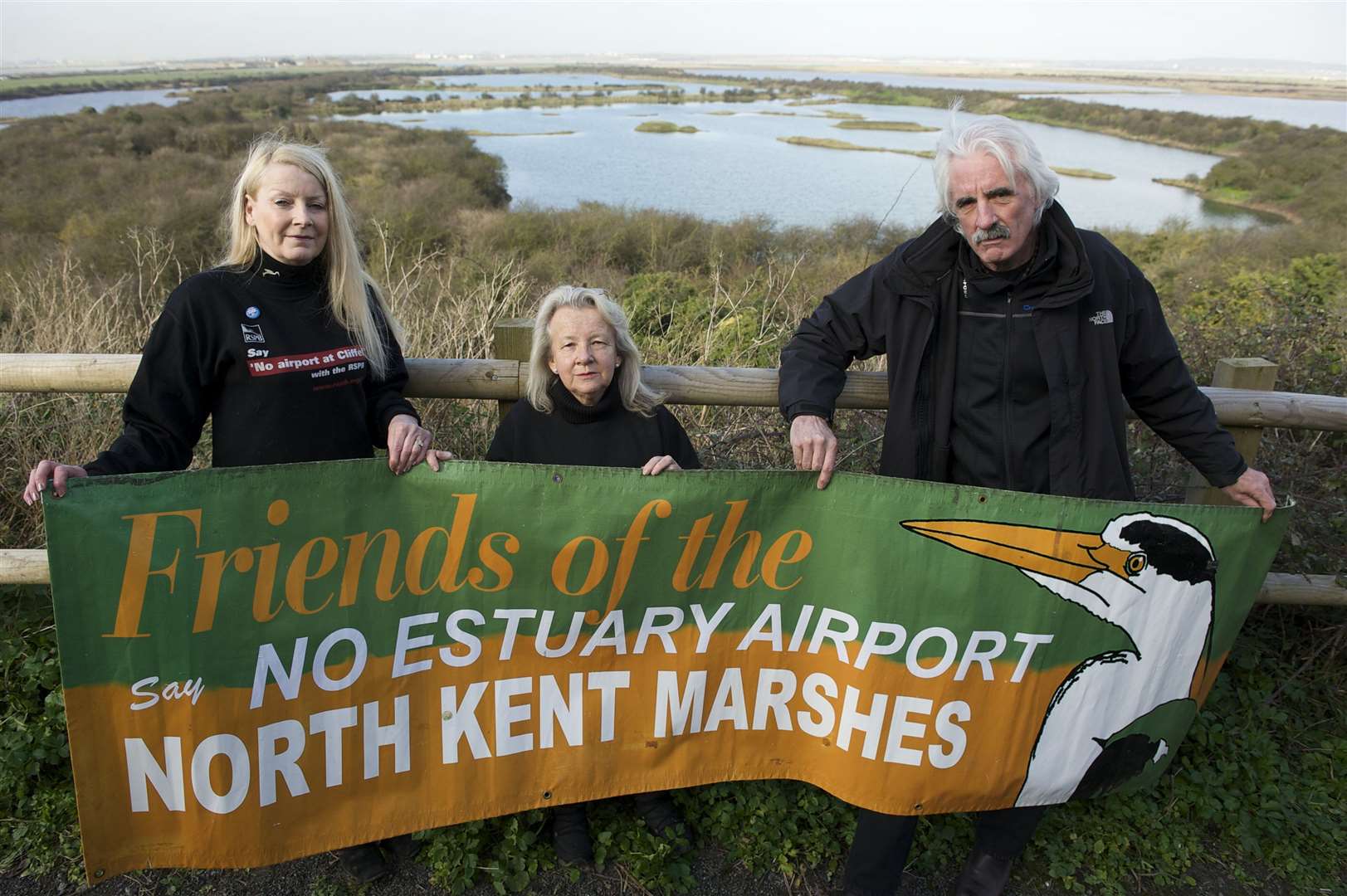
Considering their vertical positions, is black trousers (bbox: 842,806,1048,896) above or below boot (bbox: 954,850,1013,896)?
above

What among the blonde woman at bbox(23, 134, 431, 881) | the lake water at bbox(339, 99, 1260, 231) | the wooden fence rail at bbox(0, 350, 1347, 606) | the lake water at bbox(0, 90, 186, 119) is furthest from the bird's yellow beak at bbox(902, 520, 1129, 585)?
the lake water at bbox(0, 90, 186, 119)

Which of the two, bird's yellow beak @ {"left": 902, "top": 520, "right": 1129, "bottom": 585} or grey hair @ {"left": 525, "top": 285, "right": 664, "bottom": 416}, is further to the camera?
grey hair @ {"left": 525, "top": 285, "right": 664, "bottom": 416}

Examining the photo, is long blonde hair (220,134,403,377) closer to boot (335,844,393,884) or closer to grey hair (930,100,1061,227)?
boot (335,844,393,884)

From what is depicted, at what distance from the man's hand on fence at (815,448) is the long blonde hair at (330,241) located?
1237 mm

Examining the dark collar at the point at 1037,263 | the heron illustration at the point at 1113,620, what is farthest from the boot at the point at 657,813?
the dark collar at the point at 1037,263

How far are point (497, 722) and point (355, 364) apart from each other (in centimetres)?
110

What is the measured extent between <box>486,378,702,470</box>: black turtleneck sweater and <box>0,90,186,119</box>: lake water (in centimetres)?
3806

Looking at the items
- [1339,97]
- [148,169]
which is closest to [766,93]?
[1339,97]

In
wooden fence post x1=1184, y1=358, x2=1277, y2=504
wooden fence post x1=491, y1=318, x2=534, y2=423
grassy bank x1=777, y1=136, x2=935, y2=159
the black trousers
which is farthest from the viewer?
grassy bank x1=777, y1=136, x2=935, y2=159

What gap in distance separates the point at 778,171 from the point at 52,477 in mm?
29321

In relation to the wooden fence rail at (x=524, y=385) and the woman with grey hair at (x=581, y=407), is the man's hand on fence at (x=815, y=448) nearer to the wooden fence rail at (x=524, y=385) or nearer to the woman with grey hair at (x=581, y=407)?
the woman with grey hair at (x=581, y=407)

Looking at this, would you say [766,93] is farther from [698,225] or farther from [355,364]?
[355,364]

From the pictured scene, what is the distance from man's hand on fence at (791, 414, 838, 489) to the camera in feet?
8.13

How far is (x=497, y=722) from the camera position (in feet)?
8.31
